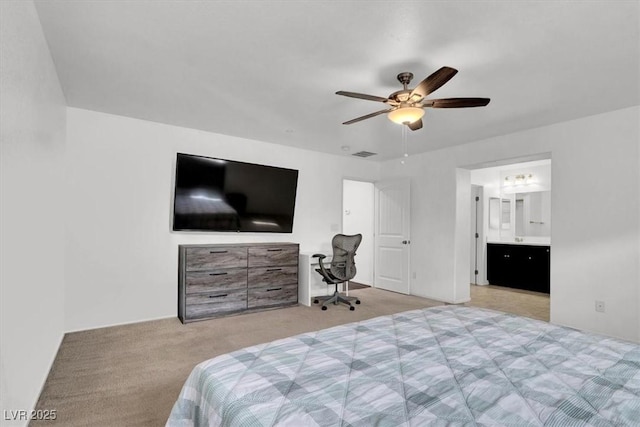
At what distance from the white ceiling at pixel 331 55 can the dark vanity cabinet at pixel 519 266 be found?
3.20m

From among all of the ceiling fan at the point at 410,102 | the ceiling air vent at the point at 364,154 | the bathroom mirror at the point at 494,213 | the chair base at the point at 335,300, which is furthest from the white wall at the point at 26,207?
the bathroom mirror at the point at 494,213

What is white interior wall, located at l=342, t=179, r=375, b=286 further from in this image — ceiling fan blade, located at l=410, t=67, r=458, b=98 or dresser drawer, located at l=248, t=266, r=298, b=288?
ceiling fan blade, located at l=410, t=67, r=458, b=98

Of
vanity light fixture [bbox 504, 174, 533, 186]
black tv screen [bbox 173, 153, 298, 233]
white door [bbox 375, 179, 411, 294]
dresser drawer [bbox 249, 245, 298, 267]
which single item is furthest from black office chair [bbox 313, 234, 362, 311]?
vanity light fixture [bbox 504, 174, 533, 186]

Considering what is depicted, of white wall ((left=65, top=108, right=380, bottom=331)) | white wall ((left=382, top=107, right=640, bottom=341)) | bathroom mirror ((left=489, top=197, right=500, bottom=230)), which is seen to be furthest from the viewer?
bathroom mirror ((left=489, top=197, right=500, bottom=230))

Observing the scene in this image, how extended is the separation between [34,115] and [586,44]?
3.74 metres

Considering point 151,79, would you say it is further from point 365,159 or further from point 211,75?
point 365,159

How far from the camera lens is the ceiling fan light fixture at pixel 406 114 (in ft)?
8.89

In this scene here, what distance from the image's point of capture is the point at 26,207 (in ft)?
6.24

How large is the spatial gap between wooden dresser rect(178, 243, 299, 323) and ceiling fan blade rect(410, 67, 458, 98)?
2975 mm

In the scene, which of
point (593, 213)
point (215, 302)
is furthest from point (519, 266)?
point (215, 302)

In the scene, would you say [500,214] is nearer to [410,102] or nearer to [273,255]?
[273,255]

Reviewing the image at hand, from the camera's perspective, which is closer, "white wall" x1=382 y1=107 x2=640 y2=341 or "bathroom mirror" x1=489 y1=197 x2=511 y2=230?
"white wall" x1=382 y1=107 x2=640 y2=341

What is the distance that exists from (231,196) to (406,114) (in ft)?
9.25

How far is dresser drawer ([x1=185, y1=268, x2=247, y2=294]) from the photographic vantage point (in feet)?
13.5
